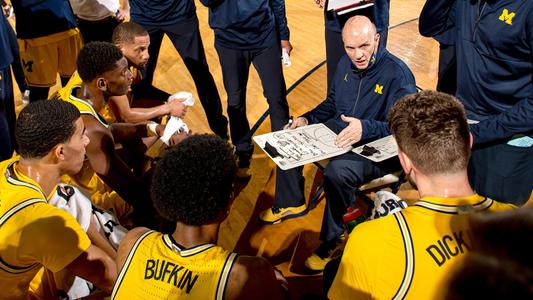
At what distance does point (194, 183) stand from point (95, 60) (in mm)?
1615

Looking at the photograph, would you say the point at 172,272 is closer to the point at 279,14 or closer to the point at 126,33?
the point at 126,33

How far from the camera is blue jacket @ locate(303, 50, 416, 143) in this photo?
9.09 ft

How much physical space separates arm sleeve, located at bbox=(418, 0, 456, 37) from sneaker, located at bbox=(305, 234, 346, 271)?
1640mm

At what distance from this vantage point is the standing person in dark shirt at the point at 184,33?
396 centimetres

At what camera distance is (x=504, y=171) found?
2.70m

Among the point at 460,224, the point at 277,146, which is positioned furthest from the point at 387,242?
the point at 277,146

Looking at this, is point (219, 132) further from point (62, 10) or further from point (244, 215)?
point (62, 10)

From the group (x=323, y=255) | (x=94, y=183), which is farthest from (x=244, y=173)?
(x=94, y=183)

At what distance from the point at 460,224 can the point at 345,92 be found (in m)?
1.63

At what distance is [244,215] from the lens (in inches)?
135

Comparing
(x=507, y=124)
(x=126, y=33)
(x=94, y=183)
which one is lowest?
(x=94, y=183)

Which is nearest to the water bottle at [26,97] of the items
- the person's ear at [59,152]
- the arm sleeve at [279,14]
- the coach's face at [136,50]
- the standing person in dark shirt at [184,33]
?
the standing person in dark shirt at [184,33]

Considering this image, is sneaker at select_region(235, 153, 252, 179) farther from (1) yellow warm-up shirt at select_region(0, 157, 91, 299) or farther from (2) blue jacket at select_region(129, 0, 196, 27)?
(1) yellow warm-up shirt at select_region(0, 157, 91, 299)

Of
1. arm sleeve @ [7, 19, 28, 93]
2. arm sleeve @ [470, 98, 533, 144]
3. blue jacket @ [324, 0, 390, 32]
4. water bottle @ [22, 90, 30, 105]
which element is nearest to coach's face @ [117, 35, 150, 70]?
arm sleeve @ [7, 19, 28, 93]
